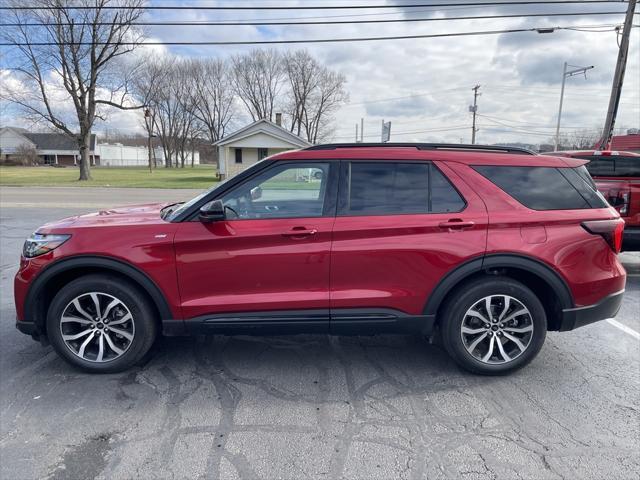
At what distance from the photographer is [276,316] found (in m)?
3.21

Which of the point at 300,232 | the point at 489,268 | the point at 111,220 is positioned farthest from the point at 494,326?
the point at 111,220

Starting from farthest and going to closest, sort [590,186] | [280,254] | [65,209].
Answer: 1. [65,209]
2. [590,186]
3. [280,254]

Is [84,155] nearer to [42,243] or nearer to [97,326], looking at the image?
[42,243]

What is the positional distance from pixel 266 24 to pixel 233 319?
13319mm

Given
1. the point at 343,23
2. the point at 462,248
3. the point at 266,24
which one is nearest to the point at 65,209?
the point at 266,24

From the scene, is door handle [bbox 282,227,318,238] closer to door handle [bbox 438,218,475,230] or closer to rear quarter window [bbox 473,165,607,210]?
door handle [bbox 438,218,475,230]

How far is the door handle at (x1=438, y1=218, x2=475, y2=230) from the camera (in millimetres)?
3180

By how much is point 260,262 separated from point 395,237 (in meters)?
1.06

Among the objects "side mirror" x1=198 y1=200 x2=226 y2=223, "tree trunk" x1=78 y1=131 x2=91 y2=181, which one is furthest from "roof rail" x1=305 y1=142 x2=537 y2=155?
"tree trunk" x1=78 y1=131 x2=91 y2=181

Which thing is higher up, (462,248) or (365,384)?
(462,248)

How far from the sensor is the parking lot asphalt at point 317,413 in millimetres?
2369

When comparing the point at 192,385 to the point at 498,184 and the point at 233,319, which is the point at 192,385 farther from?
the point at 498,184

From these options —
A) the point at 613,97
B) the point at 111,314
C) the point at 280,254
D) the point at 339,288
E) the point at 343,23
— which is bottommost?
the point at 111,314

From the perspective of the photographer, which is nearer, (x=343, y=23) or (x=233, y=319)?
(x=233, y=319)
